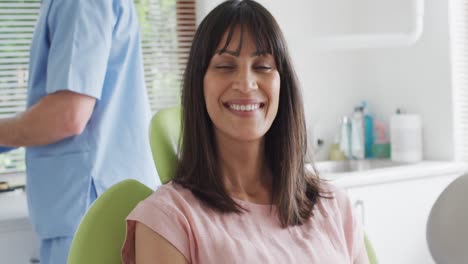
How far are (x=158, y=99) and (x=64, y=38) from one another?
1501 millimetres

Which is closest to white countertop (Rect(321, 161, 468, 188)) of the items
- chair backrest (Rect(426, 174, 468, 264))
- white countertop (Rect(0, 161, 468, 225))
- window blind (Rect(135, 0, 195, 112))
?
white countertop (Rect(0, 161, 468, 225))

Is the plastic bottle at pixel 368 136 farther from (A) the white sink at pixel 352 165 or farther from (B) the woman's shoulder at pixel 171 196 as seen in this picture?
(B) the woman's shoulder at pixel 171 196

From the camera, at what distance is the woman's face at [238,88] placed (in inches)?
54.5

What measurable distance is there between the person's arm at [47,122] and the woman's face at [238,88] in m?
0.37

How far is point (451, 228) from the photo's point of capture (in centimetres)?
127

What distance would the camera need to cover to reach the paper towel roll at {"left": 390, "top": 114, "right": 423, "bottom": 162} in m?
3.25

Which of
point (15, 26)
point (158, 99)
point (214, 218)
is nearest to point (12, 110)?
point (15, 26)

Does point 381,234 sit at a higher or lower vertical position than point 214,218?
lower

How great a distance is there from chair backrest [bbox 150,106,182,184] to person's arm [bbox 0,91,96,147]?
25 cm

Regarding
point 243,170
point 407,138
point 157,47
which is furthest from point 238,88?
point 407,138

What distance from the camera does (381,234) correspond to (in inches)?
115

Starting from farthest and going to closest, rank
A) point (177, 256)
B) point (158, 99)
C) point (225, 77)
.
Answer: point (158, 99) < point (225, 77) < point (177, 256)

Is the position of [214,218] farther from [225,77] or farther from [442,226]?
[442,226]

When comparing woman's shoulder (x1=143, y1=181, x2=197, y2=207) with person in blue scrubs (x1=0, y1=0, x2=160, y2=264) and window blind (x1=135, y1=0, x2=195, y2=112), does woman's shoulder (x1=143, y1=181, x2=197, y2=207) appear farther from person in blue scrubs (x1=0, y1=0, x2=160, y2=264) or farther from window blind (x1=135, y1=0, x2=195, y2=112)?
window blind (x1=135, y1=0, x2=195, y2=112)
